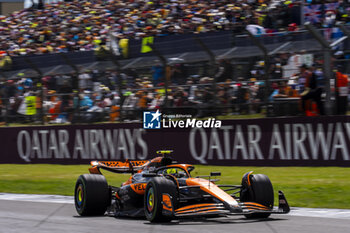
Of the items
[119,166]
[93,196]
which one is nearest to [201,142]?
[119,166]

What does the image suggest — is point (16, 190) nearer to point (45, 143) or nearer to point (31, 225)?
point (45, 143)

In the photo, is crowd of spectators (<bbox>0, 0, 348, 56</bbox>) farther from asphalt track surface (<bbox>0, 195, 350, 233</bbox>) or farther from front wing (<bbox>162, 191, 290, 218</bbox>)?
front wing (<bbox>162, 191, 290, 218</bbox>)

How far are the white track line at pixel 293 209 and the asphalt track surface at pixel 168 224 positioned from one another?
0.12 meters

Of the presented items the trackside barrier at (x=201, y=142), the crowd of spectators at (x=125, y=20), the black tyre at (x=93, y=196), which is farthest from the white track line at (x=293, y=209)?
the crowd of spectators at (x=125, y=20)

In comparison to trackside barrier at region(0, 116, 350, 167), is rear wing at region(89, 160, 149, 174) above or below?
above

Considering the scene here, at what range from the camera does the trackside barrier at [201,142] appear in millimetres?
12625

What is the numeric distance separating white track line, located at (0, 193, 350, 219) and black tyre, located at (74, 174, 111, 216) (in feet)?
7.19

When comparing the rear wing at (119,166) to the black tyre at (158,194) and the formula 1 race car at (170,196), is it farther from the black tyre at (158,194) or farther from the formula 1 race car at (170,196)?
the black tyre at (158,194)

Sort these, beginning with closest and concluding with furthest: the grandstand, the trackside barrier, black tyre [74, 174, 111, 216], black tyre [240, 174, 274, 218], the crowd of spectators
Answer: black tyre [240, 174, 274, 218] < black tyre [74, 174, 111, 216] < the trackside barrier < the grandstand < the crowd of spectators

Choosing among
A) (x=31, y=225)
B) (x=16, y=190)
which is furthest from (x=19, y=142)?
(x=31, y=225)

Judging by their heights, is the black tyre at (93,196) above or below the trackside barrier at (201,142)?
above

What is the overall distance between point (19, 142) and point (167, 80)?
19.3 ft

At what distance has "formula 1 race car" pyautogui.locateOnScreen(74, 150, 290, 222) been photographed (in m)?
7.32

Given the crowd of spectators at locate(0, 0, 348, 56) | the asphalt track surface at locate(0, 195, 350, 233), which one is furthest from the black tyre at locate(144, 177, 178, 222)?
the crowd of spectators at locate(0, 0, 348, 56)
